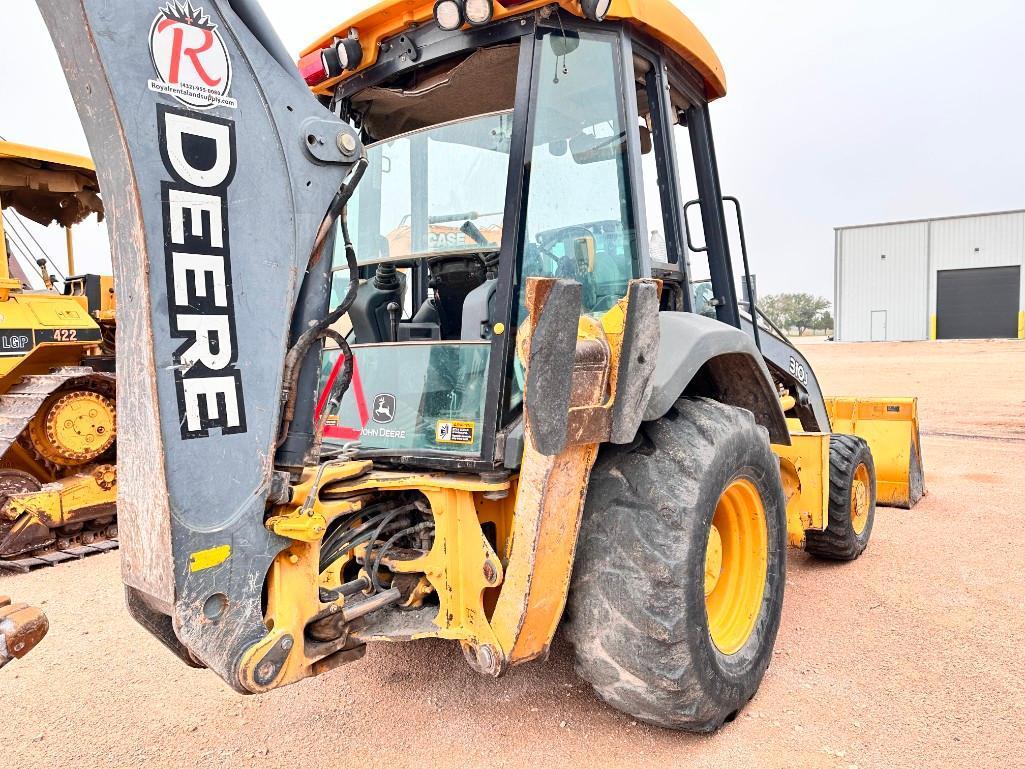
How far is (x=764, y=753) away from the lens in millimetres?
2357

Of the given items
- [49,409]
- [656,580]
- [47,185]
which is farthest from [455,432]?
[47,185]

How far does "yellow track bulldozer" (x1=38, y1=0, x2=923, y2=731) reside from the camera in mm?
1819

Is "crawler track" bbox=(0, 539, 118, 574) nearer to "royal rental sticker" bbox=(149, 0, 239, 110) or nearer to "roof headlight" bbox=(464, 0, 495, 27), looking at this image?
"royal rental sticker" bbox=(149, 0, 239, 110)

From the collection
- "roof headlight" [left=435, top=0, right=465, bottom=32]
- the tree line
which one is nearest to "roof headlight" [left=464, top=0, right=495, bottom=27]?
"roof headlight" [left=435, top=0, right=465, bottom=32]

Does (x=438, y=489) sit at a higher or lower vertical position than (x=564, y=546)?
higher

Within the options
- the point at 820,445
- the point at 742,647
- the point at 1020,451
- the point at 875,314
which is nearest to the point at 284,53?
the point at 742,647

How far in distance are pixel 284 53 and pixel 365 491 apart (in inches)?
50.9

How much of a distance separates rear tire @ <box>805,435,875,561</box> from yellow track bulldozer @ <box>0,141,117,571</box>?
494 centimetres

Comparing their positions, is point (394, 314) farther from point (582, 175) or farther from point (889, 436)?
point (889, 436)

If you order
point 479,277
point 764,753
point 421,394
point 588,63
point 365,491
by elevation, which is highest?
point 588,63

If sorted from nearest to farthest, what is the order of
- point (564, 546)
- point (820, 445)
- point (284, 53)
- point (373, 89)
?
point (284, 53) < point (564, 546) < point (373, 89) < point (820, 445)

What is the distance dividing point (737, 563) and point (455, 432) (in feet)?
4.18

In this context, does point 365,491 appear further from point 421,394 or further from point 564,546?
point 564,546

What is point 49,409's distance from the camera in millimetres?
5609
